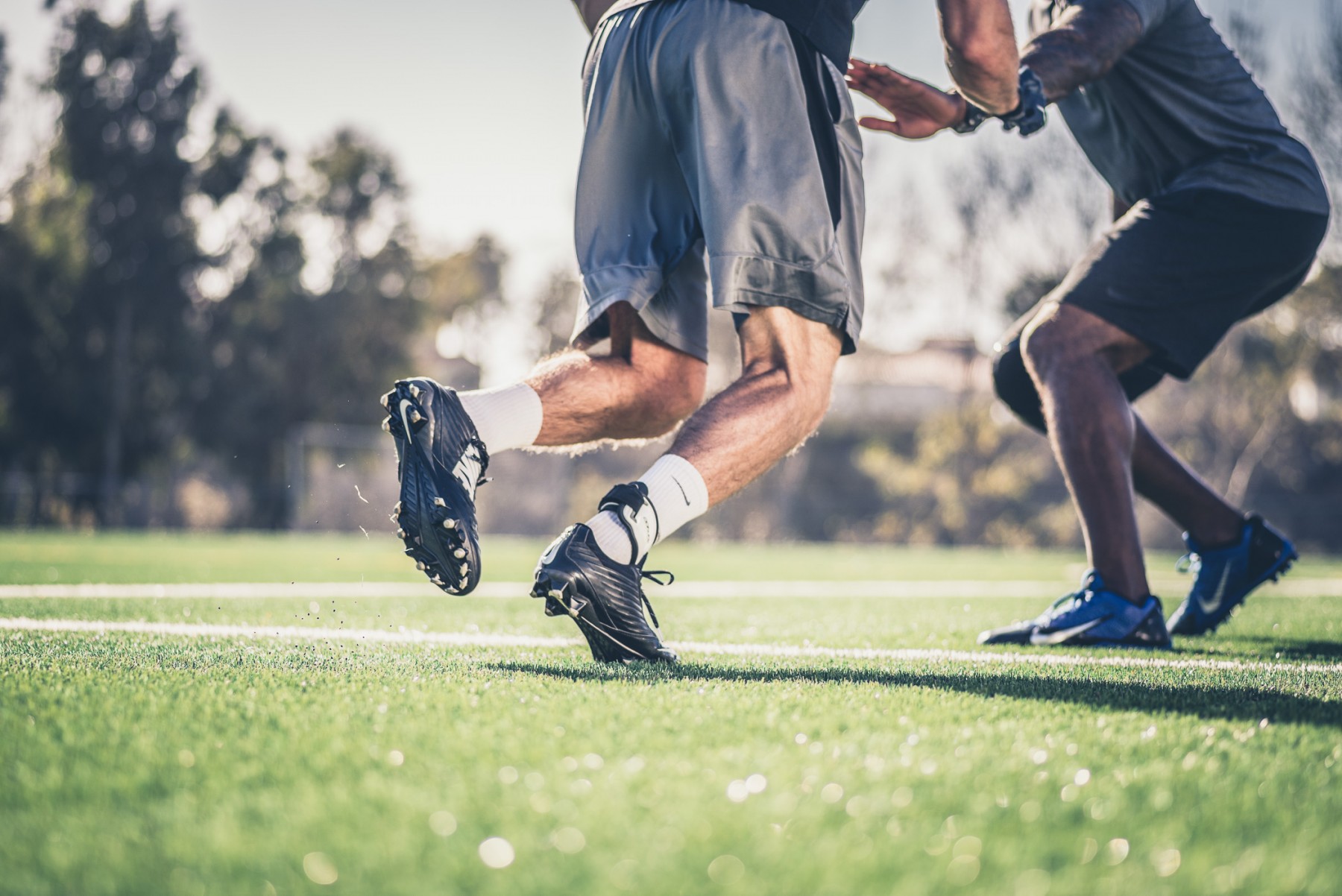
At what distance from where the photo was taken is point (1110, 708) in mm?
1748

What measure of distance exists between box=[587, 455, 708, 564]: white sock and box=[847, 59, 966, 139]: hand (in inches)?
44.3

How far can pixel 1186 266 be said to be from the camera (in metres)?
3.11

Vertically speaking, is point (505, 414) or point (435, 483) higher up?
point (505, 414)

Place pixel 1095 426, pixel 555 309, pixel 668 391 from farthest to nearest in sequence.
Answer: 1. pixel 555 309
2. pixel 1095 426
3. pixel 668 391

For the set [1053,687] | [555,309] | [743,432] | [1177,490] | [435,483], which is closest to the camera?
[1053,687]

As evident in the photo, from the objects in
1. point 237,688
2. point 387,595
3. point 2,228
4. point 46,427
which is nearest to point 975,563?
point 387,595

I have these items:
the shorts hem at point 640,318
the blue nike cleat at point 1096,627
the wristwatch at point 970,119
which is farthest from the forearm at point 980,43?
the blue nike cleat at point 1096,627

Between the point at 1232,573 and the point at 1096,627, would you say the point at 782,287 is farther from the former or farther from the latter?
the point at 1232,573

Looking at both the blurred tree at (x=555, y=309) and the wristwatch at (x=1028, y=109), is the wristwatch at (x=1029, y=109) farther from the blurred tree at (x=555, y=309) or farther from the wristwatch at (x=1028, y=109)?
the blurred tree at (x=555, y=309)

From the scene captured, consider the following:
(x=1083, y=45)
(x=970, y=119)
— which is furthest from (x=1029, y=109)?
(x=1083, y=45)

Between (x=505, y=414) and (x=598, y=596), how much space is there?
513mm

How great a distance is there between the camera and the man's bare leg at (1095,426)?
9.68 ft

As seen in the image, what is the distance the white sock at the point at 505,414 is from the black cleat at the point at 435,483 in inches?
3.5

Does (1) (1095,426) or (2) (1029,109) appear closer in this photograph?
(2) (1029,109)
